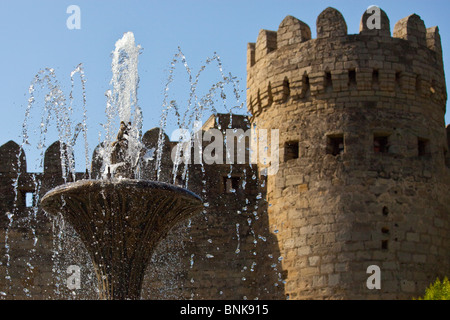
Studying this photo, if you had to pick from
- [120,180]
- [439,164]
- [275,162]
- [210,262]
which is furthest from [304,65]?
[120,180]

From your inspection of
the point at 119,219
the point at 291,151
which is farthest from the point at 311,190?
the point at 119,219

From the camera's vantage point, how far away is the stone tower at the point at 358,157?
48.5 feet

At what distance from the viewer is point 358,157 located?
1530cm

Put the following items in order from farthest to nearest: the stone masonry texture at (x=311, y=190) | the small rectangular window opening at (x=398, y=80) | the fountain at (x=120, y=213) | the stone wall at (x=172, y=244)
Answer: the stone wall at (x=172, y=244) < the small rectangular window opening at (x=398, y=80) < the stone masonry texture at (x=311, y=190) < the fountain at (x=120, y=213)

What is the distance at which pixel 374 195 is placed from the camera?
15062 millimetres

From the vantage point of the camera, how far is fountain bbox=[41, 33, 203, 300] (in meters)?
11.9

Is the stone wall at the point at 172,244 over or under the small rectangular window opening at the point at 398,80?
under

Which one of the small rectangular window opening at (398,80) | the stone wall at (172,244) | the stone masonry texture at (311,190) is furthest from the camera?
the stone wall at (172,244)

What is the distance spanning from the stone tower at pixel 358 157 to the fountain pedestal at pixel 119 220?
3.28 metres

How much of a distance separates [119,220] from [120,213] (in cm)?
10

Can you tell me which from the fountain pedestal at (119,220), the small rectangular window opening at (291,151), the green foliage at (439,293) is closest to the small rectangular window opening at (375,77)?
the small rectangular window opening at (291,151)

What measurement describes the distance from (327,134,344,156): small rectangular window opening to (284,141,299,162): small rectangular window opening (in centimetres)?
60

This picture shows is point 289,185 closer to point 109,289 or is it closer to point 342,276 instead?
point 342,276

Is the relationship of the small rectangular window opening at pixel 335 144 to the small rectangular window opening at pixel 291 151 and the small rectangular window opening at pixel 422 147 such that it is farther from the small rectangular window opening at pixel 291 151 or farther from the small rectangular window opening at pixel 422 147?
the small rectangular window opening at pixel 422 147
